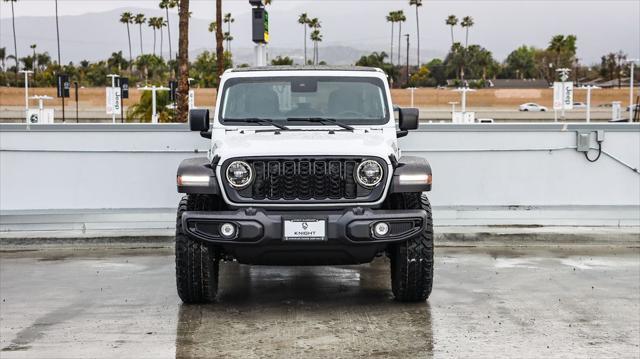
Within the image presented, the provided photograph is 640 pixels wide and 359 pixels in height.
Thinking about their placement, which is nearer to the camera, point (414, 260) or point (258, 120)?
point (414, 260)

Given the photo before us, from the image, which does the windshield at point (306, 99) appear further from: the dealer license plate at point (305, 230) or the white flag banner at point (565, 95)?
the white flag banner at point (565, 95)

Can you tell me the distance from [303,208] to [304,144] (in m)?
0.58

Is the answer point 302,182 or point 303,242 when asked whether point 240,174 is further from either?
point 303,242

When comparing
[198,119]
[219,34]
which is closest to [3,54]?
[219,34]

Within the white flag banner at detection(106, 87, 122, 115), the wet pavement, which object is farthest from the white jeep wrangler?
the white flag banner at detection(106, 87, 122, 115)

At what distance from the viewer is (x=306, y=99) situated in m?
10.3

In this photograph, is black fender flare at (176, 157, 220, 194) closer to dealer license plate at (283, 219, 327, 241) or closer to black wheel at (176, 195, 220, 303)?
black wheel at (176, 195, 220, 303)

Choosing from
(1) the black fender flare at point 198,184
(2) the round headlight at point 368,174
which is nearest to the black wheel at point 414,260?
(2) the round headlight at point 368,174

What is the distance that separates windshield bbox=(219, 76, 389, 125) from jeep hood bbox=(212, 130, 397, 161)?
0.50 m

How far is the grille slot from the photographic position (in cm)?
902

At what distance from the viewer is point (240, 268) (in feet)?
38.6

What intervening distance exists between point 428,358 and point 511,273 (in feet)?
13.7

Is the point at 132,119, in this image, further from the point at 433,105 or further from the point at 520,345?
the point at 433,105

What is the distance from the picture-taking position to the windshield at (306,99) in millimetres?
10227
